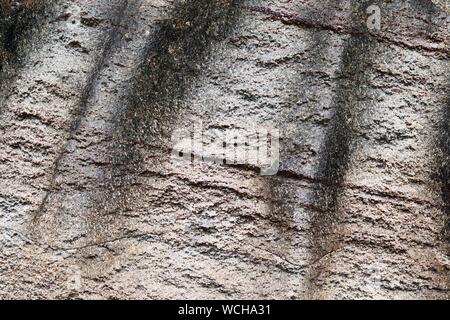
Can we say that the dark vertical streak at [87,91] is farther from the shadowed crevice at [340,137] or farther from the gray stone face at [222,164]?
the shadowed crevice at [340,137]

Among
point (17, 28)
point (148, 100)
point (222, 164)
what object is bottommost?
point (222, 164)

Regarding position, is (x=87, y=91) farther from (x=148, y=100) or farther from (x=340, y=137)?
(x=340, y=137)

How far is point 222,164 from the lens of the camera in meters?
1.26

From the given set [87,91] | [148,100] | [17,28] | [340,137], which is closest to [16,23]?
[17,28]

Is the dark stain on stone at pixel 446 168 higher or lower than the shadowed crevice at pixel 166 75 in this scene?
lower

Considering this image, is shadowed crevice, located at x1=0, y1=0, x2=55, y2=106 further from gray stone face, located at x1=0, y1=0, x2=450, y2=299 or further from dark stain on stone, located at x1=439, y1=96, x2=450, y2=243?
dark stain on stone, located at x1=439, y1=96, x2=450, y2=243

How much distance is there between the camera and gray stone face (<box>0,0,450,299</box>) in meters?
1.22

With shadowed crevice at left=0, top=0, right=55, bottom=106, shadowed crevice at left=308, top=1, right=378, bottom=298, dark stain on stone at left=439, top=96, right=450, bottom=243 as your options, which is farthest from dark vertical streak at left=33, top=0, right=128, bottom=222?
dark stain on stone at left=439, top=96, right=450, bottom=243

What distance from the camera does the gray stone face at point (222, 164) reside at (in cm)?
122

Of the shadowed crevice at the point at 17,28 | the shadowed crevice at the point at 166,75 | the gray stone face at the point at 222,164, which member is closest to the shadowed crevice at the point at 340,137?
the gray stone face at the point at 222,164

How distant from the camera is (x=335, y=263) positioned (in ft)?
4.02

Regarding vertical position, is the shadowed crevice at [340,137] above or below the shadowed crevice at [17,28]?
below

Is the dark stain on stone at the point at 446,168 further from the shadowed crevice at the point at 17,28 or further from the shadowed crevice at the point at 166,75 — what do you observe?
the shadowed crevice at the point at 17,28

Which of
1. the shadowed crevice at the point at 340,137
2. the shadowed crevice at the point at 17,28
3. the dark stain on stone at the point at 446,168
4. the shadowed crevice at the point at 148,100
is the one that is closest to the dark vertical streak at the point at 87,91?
the shadowed crevice at the point at 148,100
